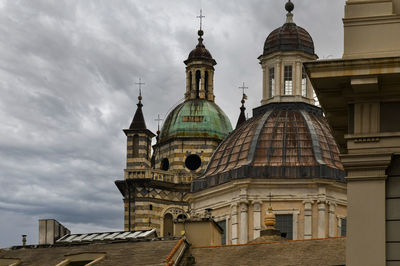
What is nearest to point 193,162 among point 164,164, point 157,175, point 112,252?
point 164,164

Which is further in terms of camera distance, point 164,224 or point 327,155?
point 164,224

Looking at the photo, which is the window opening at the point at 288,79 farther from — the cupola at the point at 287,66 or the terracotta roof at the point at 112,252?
the terracotta roof at the point at 112,252

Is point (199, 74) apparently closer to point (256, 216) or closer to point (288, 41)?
point (288, 41)

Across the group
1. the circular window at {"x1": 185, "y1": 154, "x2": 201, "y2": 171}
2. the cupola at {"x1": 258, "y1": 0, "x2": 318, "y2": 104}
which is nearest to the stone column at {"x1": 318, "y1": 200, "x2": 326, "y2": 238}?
the cupola at {"x1": 258, "y1": 0, "x2": 318, "y2": 104}

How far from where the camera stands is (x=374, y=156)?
25.4 metres

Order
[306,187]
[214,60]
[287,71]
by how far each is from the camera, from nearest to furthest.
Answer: [306,187]
[287,71]
[214,60]

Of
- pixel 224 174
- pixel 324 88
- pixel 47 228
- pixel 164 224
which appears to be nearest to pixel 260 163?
pixel 224 174

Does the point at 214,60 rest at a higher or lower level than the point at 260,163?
higher

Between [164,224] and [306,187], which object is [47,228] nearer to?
[306,187]

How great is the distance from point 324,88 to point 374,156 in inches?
65.2

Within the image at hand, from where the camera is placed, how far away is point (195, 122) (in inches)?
3932

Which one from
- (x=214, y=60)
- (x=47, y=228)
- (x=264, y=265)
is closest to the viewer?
(x=264, y=265)

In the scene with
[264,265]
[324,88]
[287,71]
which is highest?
[287,71]

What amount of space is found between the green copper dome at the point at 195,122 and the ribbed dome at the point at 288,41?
1658 cm
